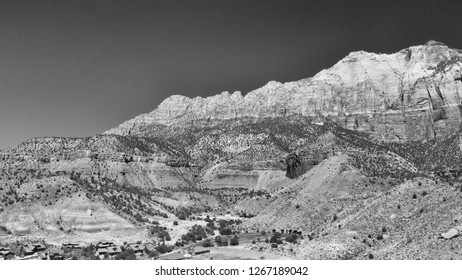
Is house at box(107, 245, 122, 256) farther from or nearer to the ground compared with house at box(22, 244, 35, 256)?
nearer to the ground

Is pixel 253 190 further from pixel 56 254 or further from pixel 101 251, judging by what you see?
pixel 56 254

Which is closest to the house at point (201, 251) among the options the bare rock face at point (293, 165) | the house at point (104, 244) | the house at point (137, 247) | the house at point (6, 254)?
the house at point (137, 247)

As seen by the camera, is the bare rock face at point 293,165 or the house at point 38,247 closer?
the house at point 38,247

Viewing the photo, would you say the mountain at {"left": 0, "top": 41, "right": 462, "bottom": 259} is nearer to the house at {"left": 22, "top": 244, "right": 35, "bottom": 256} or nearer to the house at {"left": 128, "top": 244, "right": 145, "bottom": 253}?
the house at {"left": 128, "top": 244, "right": 145, "bottom": 253}

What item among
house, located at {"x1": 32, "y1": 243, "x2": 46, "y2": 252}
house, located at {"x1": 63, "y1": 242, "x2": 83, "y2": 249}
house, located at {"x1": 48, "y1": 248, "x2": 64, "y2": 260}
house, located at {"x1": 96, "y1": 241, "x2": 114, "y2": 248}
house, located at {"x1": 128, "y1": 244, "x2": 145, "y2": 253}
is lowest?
house, located at {"x1": 128, "y1": 244, "x2": 145, "y2": 253}

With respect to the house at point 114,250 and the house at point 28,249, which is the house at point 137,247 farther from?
the house at point 28,249

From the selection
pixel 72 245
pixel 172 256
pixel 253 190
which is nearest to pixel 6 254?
pixel 72 245

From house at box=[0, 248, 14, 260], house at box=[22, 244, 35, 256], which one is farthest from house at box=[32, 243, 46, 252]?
house at box=[0, 248, 14, 260]

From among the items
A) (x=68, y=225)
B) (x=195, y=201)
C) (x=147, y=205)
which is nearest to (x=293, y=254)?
(x=68, y=225)

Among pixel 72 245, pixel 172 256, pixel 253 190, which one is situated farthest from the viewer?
pixel 253 190

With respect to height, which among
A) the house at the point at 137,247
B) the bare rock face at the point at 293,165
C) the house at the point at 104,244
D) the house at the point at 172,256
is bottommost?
the house at the point at 172,256
